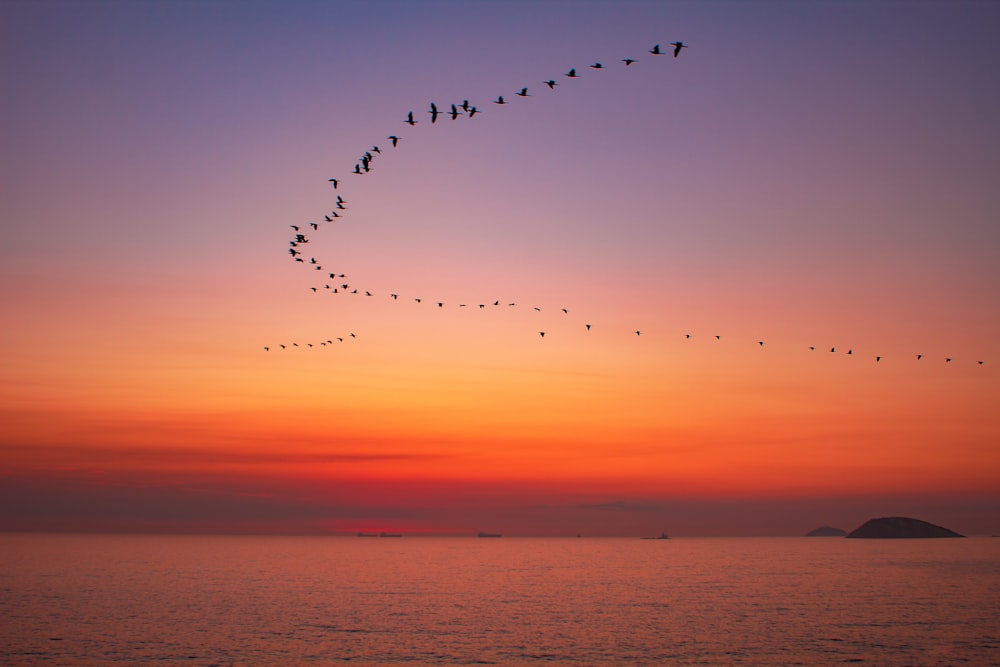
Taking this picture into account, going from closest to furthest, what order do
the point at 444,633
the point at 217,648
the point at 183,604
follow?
the point at 217,648 → the point at 444,633 → the point at 183,604

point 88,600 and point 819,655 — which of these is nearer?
point 819,655

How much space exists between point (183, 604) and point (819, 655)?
241 ft

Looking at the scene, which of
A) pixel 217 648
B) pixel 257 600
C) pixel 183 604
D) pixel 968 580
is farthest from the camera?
pixel 968 580

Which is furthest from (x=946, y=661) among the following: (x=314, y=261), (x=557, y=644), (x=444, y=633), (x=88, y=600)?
(x=88, y=600)

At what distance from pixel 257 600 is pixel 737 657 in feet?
221

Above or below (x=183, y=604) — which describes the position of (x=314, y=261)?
above

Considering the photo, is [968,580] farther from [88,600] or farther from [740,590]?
[88,600]

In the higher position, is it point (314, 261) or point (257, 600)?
point (314, 261)

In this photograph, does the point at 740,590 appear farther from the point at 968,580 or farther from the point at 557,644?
the point at 557,644

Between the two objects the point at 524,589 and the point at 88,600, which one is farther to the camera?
the point at 524,589

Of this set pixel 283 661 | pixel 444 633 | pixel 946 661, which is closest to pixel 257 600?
pixel 444 633

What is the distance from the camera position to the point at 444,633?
7500 cm

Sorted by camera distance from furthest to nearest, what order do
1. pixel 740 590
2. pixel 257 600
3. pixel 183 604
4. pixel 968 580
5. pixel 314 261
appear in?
pixel 968 580
pixel 740 590
pixel 257 600
pixel 183 604
pixel 314 261

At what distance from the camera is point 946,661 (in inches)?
2388
